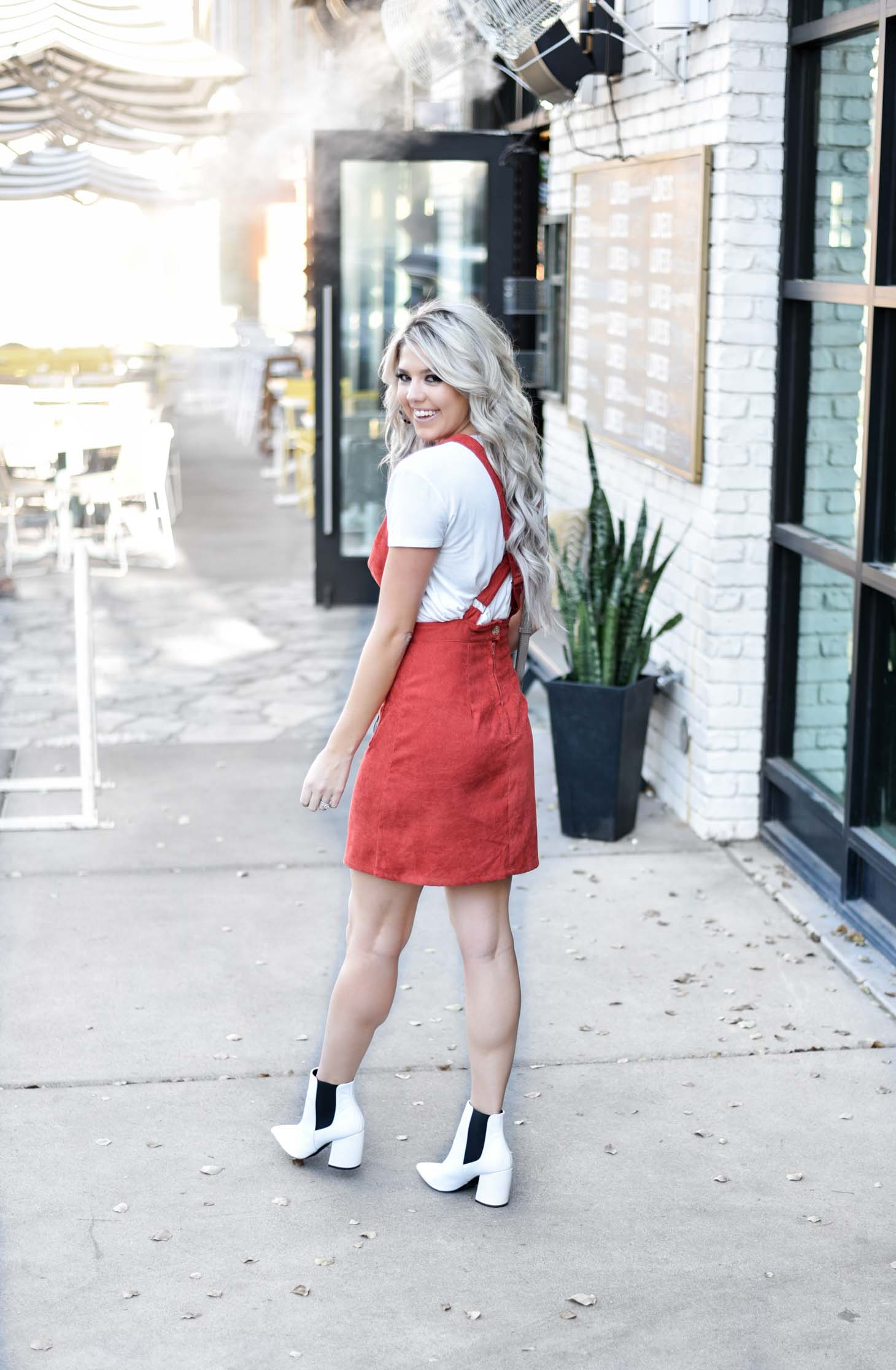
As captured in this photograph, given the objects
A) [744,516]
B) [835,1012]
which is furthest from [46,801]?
[835,1012]

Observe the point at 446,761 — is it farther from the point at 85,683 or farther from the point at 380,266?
the point at 380,266

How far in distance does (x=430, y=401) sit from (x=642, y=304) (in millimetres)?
3277

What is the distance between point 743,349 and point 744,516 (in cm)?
53

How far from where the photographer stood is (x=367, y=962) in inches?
126

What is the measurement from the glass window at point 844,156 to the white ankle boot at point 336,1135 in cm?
269

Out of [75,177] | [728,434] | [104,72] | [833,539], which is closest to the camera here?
[833,539]

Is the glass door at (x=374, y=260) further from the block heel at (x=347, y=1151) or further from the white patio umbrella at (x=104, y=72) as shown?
the block heel at (x=347, y=1151)

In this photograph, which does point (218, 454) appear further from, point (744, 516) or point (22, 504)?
point (744, 516)

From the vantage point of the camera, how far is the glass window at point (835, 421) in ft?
15.6

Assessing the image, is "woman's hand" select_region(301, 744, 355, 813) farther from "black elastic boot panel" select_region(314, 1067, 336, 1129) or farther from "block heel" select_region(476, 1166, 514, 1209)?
"block heel" select_region(476, 1166, 514, 1209)

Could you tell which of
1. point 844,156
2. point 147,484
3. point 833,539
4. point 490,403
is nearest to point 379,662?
point 490,403

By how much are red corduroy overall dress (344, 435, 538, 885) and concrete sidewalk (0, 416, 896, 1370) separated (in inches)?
28.4

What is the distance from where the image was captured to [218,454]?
17.1 meters

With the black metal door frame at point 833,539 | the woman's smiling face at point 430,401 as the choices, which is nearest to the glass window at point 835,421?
the black metal door frame at point 833,539
